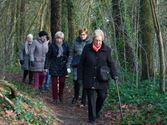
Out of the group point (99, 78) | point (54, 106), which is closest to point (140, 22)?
point (54, 106)

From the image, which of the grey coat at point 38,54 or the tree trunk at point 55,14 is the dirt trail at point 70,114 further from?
the tree trunk at point 55,14

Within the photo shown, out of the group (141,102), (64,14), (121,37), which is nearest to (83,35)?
(141,102)

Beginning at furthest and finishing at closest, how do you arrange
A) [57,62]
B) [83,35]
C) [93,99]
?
[57,62], [83,35], [93,99]

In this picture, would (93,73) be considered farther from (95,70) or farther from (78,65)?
(78,65)

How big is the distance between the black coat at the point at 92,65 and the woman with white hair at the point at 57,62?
254cm

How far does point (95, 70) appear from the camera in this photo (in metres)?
10.1

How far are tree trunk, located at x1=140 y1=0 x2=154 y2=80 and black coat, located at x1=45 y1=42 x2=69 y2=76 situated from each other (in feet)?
9.65

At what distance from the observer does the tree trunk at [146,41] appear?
47.8 ft

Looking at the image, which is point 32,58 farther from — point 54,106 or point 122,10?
point 122,10

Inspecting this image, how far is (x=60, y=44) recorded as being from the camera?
42.2ft

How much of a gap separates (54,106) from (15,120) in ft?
13.4

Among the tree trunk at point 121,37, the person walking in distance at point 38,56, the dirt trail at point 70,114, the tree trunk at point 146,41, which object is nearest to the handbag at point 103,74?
the dirt trail at point 70,114

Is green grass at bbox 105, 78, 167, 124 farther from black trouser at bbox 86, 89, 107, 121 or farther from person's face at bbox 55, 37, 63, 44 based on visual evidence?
person's face at bbox 55, 37, 63, 44

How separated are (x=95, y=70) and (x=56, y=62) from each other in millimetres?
2910
